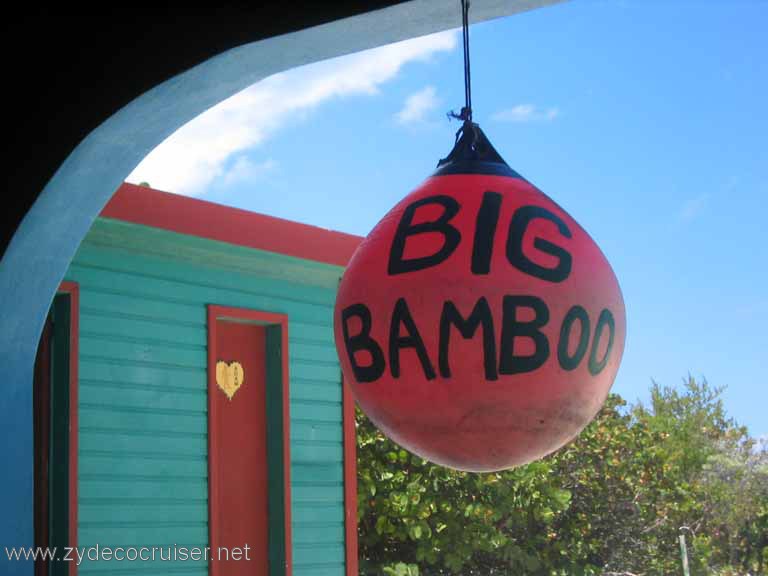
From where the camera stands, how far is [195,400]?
520 cm

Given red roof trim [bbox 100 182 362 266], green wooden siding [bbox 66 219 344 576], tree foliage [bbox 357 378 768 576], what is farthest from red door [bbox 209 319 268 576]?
tree foliage [bbox 357 378 768 576]

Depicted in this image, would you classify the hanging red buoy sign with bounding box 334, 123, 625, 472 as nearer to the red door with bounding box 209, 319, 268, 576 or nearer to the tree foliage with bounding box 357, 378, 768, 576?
the red door with bounding box 209, 319, 268, 576

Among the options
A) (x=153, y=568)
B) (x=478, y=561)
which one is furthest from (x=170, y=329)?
(x=478, y=561)

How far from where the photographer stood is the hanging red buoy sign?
6.81ft

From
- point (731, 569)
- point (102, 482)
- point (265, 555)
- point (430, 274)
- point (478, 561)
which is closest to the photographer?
point (430, 274)

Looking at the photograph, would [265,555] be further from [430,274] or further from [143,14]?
[430,274]

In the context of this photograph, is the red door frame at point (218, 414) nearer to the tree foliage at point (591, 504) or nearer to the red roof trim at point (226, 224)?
the red roof trim at point (226, 224)

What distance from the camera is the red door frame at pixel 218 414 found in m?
5.18

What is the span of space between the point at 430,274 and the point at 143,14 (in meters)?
1.42

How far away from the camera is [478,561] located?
44.9 feet

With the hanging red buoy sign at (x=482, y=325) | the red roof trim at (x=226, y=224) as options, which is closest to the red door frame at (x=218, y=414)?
the red roof trim at (x=226, y=224)

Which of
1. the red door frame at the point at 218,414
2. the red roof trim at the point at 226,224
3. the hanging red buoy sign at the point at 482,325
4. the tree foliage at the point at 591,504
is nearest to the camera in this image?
the hanging red buoy sign at the point at 482,325

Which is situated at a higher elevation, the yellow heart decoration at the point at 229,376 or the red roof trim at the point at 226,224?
the red roof trim at the point at 226,224

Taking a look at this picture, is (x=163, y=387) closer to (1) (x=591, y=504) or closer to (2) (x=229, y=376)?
(2) (x=229, y=376)
